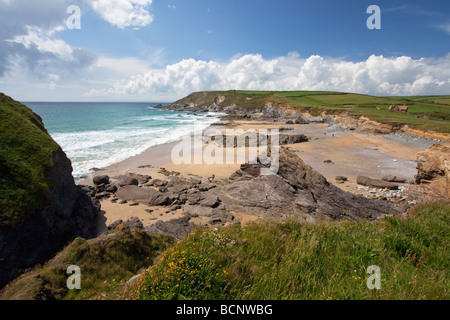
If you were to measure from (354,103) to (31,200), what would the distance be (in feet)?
309

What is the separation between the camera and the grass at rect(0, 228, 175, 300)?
4.47m

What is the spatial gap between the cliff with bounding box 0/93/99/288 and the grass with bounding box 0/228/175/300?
1.73m

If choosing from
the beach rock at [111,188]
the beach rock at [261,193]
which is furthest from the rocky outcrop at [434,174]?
the beach rock at [111,188]

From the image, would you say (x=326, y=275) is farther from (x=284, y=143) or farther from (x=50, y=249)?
(x=284, y=143)

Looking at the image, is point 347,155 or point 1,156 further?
point 347,155

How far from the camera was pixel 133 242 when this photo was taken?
22.3 feet

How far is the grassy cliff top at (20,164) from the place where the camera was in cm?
703

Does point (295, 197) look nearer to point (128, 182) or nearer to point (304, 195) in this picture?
point (304, 195)

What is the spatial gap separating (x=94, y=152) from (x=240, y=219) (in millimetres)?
25286

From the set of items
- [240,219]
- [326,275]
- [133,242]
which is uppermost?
[326,275]

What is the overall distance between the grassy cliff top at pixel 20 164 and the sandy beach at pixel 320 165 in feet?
14.1

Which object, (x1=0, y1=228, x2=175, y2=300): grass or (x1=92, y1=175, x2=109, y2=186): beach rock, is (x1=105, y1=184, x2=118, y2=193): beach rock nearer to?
(x1=92, y1=175, x2=109, y2=186): beach rock

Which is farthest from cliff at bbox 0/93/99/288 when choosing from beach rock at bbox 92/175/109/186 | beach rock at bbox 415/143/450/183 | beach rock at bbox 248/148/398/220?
beach rock at bbox 415/143/450/183
